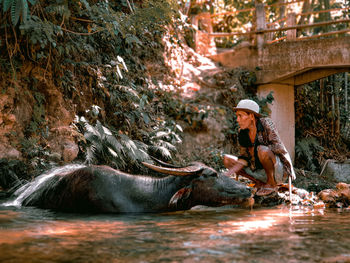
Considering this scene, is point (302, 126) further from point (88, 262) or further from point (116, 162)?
point (88, 262)

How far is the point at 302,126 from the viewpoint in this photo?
12883 millimetres

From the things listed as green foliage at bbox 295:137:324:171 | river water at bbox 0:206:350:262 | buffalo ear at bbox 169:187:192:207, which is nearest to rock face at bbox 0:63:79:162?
river water at bbox 0:206:350:262

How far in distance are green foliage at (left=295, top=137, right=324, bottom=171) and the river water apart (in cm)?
724

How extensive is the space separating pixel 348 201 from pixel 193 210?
84.5 inches

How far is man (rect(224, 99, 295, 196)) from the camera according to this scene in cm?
519

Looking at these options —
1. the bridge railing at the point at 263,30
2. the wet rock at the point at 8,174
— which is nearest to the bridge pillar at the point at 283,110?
the bridge railing at the point at 263,30

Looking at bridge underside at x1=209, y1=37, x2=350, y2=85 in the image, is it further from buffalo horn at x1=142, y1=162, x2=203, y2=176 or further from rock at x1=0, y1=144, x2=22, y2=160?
rock at x1=0, y1=144, x2=22, y2=160

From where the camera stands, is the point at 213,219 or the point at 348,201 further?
the point at 348,201

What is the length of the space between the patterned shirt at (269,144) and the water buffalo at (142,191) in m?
0.79

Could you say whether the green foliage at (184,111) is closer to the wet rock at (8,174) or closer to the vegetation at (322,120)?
the vegetation at (322,120)

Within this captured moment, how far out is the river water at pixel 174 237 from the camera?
2.62 m

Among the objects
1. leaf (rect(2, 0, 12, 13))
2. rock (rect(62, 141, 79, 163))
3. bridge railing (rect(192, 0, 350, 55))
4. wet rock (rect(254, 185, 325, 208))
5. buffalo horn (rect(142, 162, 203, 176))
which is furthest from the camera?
bridge railing (rect(192, 0, 350, 55))

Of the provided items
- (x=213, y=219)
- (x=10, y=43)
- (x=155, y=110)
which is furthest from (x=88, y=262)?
(x=155, y=110)

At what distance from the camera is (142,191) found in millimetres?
4844
